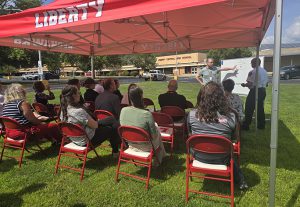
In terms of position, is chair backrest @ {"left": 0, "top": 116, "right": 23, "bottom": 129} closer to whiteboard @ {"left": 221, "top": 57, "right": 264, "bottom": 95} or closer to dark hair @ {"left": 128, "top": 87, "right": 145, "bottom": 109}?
dark hair @ {"left": 128, "top": 87, "right": 145, "bottom": 109}

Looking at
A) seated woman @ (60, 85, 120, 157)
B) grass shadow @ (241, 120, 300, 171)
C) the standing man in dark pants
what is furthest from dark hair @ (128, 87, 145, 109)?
the standing man in dark pants

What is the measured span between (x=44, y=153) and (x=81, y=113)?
1.75 m

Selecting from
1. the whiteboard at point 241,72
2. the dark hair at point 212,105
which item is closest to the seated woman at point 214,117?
the dark hair at point 212,105

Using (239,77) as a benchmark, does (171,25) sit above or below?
above

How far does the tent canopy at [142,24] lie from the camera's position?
3.49m

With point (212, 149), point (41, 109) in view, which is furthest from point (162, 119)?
point (41, 109)

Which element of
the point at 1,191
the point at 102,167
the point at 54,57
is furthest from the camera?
the point at 54,57

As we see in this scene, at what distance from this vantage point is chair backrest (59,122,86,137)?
13.2ft

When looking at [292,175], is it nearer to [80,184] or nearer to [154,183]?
[154,183]

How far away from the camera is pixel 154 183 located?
13.1 ft

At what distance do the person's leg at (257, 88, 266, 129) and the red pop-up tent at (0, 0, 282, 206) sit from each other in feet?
3.85

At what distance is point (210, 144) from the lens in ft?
10.6

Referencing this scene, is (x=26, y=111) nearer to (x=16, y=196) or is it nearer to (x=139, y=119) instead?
(x=16, y=196)

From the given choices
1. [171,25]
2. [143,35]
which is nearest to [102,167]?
[171,25]
